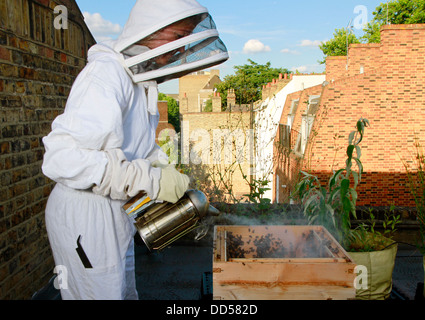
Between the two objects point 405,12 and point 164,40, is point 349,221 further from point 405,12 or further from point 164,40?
point 405,12

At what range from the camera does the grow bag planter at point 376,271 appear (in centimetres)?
221

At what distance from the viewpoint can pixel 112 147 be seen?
5.56 ft

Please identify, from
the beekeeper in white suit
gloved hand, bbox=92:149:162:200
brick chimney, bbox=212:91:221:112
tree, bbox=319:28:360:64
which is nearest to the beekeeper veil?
the beekeeper in white suit

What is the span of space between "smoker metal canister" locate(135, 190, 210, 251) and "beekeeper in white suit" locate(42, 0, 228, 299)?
0.07 m

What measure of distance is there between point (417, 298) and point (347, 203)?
740mm

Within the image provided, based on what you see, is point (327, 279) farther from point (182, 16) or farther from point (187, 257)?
point (187, 257)

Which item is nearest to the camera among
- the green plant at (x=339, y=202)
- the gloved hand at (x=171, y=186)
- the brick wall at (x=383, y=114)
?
the gloved hand at (x=171, y=186)

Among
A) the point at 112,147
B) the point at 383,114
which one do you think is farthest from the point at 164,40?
the point at 383,114

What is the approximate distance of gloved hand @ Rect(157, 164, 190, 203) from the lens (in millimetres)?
1711

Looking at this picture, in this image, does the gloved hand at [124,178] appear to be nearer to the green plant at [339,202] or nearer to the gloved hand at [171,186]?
the gloved hand at [171,186]

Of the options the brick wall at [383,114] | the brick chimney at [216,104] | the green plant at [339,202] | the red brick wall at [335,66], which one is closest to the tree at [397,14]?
the brick chimney at [216,104]

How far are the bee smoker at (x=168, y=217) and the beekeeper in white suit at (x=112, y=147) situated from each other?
0.07m

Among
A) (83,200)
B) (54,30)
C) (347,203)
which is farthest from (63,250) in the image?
(54,30)
